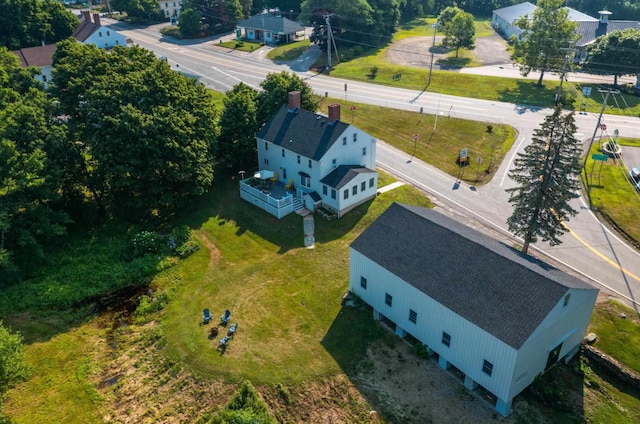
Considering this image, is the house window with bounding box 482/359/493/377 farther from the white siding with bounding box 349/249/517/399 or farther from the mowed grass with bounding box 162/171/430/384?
the mowed grass with bounding box 162/171/430/384

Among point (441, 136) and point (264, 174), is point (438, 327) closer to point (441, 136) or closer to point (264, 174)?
point (264, 174)

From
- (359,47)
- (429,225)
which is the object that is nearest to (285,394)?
(429,225)

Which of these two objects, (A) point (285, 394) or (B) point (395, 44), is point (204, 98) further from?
(B) point (395, 44)

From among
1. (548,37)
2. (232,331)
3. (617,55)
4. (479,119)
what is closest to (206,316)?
(232,331)

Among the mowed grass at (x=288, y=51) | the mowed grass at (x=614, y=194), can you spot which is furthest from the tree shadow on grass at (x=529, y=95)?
the mowed grass at (x=288, y=51)

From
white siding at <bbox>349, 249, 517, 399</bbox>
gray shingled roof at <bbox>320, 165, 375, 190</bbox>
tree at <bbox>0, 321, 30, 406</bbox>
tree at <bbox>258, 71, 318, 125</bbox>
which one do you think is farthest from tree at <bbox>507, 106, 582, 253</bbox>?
tree at <bbox>0, 321, 30, 406</bbox>

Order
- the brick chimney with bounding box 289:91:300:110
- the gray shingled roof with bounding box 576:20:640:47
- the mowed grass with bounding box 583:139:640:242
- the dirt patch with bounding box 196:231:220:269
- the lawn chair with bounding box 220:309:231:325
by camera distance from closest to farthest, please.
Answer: the lawn chair with bounding box 220:309:231:325, the dirt patch with bounding box 196:231:220:269, the mowed grass with bounding box 583:139:640:242, the brick chimney with bounding box 289:91:300:110, the gray shingled roof with bounding box 576:20:640:47
